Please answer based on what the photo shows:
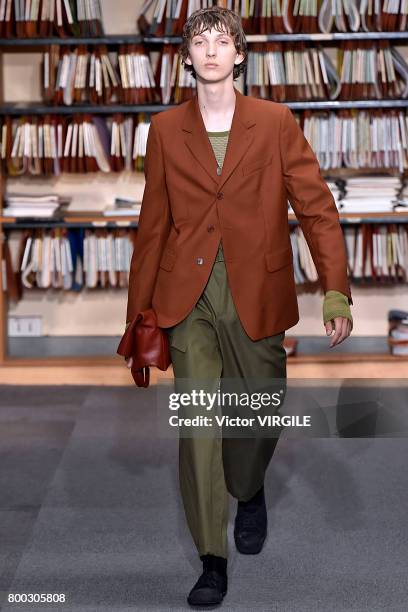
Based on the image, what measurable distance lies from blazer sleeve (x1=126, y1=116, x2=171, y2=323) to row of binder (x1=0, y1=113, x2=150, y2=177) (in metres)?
2.52

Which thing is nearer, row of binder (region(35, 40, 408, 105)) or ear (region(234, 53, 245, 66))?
ear (region(234, 53, 245, 66))

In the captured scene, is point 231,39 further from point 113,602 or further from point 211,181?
point 113,602

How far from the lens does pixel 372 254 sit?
18.1ft

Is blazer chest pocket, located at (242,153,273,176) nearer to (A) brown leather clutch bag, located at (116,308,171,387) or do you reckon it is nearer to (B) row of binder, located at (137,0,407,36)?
(A) brown leather clutch bag, located at (116,308,171,387)

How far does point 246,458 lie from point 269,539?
1.20ft

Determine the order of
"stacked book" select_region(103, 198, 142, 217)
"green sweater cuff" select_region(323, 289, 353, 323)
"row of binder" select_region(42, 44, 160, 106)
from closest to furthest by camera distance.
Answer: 1. "green sweater cuff" select_region(323, 289, 353, 323)
2. "row of binder" select_region(42, 44, 160, 106)
3. "stacked book" select_region(103, 198, 142, 217)

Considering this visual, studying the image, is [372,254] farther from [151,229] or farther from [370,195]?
[151,229]

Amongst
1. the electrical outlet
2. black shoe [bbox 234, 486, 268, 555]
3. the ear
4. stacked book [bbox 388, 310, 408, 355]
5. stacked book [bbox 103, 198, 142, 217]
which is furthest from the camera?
the electrical outlet

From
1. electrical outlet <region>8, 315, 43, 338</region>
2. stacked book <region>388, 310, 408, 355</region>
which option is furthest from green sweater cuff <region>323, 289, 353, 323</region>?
electrical outlet <region>8, 315, 43, 338</region>

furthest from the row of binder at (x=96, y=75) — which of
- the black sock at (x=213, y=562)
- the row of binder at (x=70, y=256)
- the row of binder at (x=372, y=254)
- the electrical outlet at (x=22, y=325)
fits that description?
the black sock at (x=213, y=562)

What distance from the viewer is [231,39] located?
279 cm

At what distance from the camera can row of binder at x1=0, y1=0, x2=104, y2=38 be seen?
5.30m

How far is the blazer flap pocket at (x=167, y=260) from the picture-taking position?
2.85m

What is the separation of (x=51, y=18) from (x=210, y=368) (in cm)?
302
